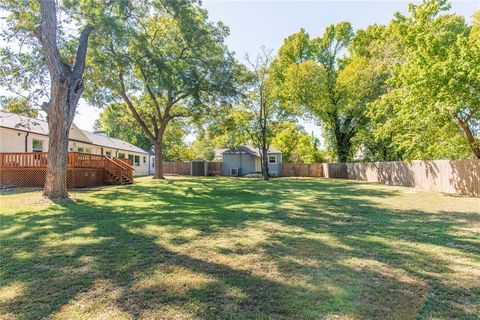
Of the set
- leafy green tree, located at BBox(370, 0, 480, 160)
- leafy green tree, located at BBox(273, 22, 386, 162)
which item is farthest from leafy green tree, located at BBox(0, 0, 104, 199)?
leafy green tree, located at BBox(273, 22, 386, 162)

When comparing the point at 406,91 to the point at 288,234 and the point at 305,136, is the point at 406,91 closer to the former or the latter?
the point at 288,234

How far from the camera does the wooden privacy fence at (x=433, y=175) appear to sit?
11555mm

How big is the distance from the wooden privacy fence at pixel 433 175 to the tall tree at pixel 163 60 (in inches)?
456

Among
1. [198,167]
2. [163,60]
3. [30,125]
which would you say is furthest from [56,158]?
[198,167]

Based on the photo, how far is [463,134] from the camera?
518 inches

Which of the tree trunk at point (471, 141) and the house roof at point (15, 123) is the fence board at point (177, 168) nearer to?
the house roof at point (15, 123)

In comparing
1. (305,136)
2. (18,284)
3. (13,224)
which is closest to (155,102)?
(13,224)

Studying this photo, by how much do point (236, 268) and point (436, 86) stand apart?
1130cm

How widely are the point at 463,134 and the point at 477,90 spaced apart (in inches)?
151

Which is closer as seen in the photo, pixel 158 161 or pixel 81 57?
pixel 81 57

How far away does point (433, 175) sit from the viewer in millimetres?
14141

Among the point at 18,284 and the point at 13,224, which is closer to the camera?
the point at 18,284

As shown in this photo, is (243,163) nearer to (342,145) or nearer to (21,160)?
(342,145)

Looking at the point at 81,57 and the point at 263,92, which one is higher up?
the point at 263,92
